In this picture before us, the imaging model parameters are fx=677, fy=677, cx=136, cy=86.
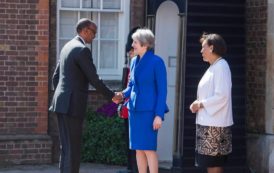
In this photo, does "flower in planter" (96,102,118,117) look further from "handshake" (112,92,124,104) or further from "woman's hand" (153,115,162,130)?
"woman's hand" (153,115,162,130)

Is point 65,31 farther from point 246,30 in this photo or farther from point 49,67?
point 246,30

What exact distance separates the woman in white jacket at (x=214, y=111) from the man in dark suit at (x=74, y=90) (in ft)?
4.27

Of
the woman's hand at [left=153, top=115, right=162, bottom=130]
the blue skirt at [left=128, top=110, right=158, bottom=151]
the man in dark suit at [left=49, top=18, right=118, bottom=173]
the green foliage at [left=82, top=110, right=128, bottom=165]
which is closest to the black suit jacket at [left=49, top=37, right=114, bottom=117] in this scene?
the man in dark suit at [left=49, top=18, right=118, bottom=173]

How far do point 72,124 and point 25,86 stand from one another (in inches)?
104

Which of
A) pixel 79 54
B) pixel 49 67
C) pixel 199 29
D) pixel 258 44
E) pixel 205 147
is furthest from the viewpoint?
pixel 49 67

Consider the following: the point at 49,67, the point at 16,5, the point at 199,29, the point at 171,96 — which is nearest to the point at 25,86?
the point at 49,67

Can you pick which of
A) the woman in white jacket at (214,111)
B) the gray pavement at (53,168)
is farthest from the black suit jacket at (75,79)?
the gray pavement at (53,168)

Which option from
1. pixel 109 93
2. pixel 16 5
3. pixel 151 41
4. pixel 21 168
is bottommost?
pixel 21 168

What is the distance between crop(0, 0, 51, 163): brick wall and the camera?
1020cm

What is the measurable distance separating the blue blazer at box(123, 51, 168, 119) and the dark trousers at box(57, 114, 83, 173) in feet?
2.44

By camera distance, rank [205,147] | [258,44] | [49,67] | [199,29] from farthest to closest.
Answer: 1. [49,67]
2. [258,44]
3. [199,29]
4. [205,147]

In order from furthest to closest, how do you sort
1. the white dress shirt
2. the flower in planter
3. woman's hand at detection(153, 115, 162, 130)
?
the flower in planter, woman's hand at detection(153, 115, 162, 130), the white dress shirt

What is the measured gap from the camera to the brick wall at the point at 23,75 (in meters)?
10.2

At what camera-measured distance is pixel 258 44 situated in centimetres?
970
